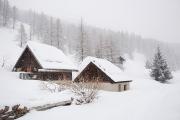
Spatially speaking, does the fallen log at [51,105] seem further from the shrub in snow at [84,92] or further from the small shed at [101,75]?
the small shed at [101,75]

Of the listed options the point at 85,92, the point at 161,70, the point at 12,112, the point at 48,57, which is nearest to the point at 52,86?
the point at 85,92

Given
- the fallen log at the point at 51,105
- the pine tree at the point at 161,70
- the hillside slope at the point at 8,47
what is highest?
the hillside slope at the point at 8,47

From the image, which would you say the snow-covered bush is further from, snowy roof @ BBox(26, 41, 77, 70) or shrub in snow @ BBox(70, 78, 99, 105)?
snowy roof @ BBox(26, 41, 77, 70)

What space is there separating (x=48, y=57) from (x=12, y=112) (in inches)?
896

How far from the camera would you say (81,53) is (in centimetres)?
4497

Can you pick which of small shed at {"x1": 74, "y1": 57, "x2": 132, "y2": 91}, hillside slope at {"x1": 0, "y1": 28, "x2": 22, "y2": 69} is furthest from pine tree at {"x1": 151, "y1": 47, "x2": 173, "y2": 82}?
hillside slope at {"x1": 0, "y1": 28, "x2": 22, "y2": 69}

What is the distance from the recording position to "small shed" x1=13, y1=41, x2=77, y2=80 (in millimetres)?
30516

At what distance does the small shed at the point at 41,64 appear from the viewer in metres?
30.5

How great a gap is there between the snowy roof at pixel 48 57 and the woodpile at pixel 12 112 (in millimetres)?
18806

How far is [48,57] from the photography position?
107 ft

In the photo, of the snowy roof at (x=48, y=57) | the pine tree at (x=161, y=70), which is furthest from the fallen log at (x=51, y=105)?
the pine tree at (x=161, y=70)

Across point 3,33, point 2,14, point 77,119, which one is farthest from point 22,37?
point 77,119

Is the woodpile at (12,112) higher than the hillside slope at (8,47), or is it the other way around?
the hillside slope at (8,47)

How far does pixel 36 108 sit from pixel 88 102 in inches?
190
